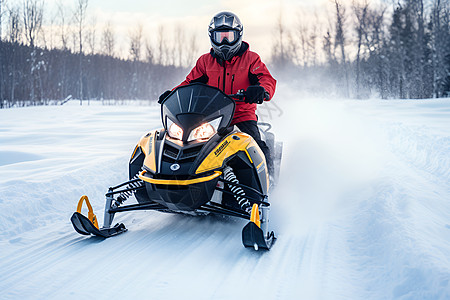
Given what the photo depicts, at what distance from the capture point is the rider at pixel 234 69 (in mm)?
3729

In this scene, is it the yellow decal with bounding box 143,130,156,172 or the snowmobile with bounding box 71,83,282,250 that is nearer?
the snowmobile with bounding box 71,83,282,250

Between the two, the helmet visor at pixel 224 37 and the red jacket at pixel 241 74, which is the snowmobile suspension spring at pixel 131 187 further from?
the helmet visor at pixel 224 37

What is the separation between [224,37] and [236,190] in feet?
5.73

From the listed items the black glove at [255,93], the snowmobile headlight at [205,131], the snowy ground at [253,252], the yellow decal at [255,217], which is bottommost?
the snowy ground at [253,252]

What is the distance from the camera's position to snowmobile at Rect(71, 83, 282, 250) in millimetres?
2641

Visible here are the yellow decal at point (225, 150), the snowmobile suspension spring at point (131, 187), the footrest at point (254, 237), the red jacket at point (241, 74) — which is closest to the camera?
the footrest at point (254, 237)

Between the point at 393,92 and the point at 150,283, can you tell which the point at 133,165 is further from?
the point at 393,92

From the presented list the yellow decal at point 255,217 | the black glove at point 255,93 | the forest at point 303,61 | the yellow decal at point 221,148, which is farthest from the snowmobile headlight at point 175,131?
the forest at point 303,61

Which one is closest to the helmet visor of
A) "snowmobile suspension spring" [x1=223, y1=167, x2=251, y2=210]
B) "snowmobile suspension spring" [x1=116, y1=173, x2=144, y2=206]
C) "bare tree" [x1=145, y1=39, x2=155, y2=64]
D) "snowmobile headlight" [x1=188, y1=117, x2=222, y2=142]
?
"snowmobile headlight" [x1=188, y1=117, x2=222, y2=142]

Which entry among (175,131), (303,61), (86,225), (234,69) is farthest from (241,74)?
(303,61)

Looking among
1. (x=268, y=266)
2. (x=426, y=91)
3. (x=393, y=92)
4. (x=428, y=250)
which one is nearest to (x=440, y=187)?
(x=428, y=250)

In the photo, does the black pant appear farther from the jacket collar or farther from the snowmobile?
the jacket collar

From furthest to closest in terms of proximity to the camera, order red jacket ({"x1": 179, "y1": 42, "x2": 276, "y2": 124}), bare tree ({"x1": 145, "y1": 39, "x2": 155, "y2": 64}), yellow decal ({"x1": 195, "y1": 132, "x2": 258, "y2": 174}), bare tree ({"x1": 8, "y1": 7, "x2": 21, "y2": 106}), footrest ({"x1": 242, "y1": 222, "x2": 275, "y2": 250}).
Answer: bare tree ({"x1": 145, "y1": 39, "x2": 155, "y2": 64})
bare tree ({"x1": 8, "y1": 7, "x2": 21, "y2": 106})
red jacket ({"x1": 179, "y1": 42, "x2": 276, "y2": 124})
yellow decal ({"x1": 195, "y1": 132, "x2": 258, "y2": 174})
footrest ({"x1": 242, "y1": 222, "x2": 275, "y2": 250})

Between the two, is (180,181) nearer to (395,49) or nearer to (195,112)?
(195,112)
